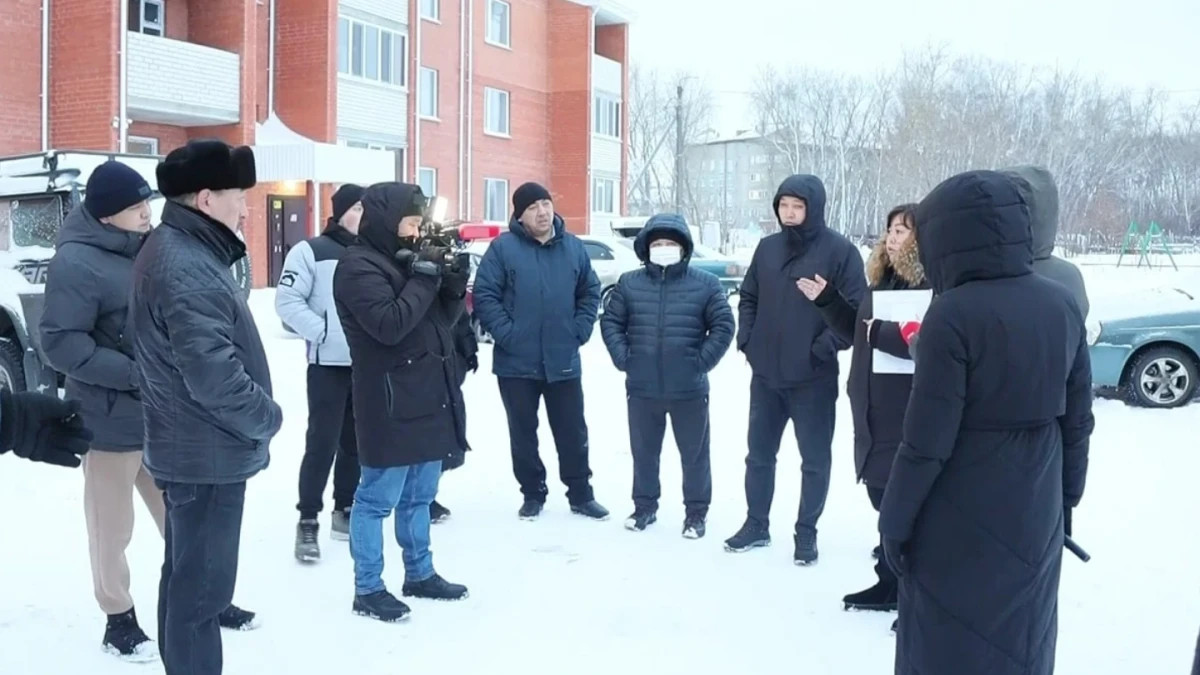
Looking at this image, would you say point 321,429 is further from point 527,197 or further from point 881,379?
point 881,379

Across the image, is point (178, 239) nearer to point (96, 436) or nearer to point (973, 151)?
point (96, 436)

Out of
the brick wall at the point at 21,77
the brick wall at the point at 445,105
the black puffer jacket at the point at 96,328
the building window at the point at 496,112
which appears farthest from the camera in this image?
the building window at the point at 496,112

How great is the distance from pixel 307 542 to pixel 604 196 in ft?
104

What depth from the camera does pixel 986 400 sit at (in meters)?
2.86

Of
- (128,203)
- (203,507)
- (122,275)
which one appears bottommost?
(203,507)

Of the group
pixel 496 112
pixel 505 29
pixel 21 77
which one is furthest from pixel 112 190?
pixel 505 29

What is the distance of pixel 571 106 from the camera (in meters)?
34.1

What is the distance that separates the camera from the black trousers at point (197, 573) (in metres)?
3.33

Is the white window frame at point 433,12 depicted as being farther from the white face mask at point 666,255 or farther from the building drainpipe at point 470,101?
the white face mask at point 666,255

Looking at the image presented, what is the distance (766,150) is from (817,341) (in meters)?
68.6

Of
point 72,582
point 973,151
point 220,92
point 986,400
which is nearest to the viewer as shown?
point 986,400

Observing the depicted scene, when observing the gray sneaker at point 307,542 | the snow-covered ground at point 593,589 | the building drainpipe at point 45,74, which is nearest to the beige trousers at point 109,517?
the snow-covered ground at point 593,589

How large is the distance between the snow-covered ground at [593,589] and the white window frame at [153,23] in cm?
1615

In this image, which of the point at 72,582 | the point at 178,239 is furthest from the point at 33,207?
the point at 178,239
